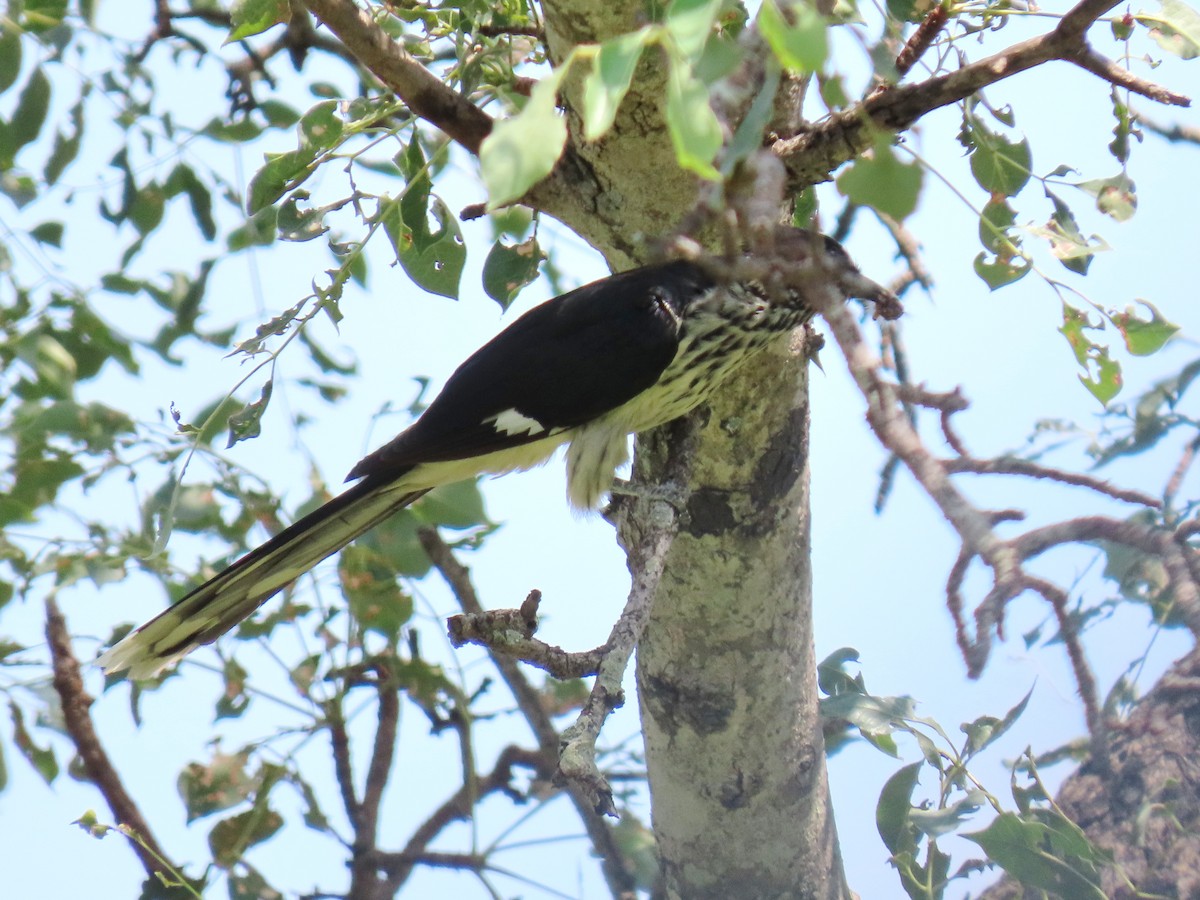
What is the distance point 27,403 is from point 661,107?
72.1 inches

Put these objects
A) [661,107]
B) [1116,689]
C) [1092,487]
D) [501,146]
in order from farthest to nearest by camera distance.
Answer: [1116,689]
[661,107]
[1092,487]
[501,146]

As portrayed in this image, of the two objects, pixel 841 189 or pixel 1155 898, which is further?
pixel 1155 898

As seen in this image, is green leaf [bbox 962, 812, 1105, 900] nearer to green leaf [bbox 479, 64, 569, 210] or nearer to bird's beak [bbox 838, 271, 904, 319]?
bird's beak [bbox 838, 271, 904, 319]

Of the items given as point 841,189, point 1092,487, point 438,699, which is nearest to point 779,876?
point 438,699

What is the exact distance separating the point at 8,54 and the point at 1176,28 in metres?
2.06

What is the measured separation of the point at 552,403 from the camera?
208cm

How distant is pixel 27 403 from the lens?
2.67 m

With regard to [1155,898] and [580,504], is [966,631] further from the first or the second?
[1155,898]

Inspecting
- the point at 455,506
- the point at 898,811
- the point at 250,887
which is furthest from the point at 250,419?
the point at 898,811

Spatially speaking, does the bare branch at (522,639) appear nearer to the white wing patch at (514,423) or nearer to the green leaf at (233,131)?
the white wing patch at (514,423)

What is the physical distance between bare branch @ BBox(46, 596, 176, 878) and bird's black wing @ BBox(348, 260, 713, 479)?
90 cm

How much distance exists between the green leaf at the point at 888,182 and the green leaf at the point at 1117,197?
1.07 m

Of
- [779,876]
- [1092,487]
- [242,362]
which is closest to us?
[1092,487]

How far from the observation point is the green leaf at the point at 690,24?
0.68 metres
